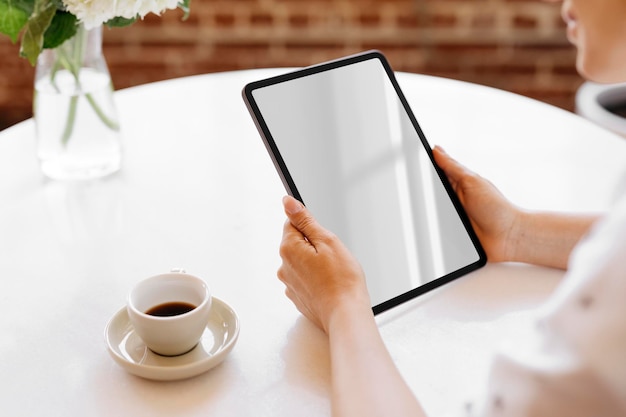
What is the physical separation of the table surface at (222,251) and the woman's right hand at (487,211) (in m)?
0.03

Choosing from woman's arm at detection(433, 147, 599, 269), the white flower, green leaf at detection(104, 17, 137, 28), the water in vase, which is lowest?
woman's arm at detection(433, 147, 599, 269)

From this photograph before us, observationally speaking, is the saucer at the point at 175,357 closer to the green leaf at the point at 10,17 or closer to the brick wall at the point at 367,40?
the green leaf at the point at 10,17

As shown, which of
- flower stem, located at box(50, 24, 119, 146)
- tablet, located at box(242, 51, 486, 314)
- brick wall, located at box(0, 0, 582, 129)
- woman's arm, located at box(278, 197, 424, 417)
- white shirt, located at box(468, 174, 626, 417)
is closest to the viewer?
white shirt, located at box(468, 174, 626, 417)

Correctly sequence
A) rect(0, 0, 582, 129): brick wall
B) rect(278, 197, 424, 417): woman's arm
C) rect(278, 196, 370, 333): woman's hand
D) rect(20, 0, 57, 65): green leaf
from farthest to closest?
1. rect(0, 0, 582, 129): brick wall
2. rect(20, 0, 57, 65): green leaf
3. rect(278, 196, 370, 333): woman's hand
4. rect(278, 197, 424, 417): woman's arm

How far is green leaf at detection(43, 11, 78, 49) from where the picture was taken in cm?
121

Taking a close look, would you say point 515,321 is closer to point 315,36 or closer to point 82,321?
point 82,321

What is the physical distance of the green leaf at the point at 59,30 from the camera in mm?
1214

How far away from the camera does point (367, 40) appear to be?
2.89m

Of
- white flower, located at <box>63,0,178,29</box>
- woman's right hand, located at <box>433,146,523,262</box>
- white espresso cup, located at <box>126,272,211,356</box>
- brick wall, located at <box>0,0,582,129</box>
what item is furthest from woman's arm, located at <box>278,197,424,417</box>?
brick wall, located at <box>0,0,582,129</box>

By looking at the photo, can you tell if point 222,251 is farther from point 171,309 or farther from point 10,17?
point 10,17

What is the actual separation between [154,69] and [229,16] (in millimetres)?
358

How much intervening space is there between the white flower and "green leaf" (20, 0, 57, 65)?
1.3 inches

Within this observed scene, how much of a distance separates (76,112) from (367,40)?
1.71m

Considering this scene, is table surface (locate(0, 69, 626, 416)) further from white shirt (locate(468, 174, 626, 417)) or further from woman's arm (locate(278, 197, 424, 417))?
white shirt (locate(468, 174, 626, 417))
